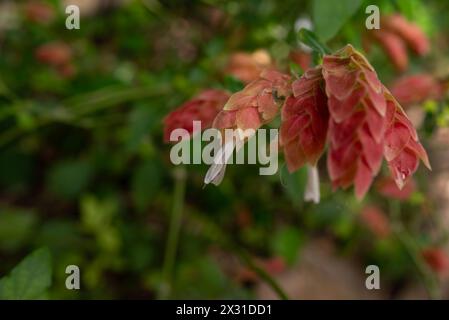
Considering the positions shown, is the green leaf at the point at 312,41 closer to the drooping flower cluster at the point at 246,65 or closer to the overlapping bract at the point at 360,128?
the overlapping bract at the point at 360,128

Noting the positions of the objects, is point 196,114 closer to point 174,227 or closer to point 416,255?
point 174,227

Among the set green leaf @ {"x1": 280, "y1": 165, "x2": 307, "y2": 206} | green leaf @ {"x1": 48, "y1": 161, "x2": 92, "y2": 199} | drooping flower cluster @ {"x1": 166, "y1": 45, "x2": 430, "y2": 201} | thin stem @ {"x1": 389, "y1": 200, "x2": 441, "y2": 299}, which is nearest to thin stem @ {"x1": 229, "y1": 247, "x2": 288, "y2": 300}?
green leaf @ {"x1": 280, "y1": 165, "x2": 307, "y2": 206}

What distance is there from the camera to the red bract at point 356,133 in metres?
0.68

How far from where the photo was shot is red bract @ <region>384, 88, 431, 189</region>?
2.48ft

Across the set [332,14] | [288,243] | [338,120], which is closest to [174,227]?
[288,243]

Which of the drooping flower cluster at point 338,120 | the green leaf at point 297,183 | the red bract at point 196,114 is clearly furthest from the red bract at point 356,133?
the green leaf at point 297,183

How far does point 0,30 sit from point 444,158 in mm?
2166

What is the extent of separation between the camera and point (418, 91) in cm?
149

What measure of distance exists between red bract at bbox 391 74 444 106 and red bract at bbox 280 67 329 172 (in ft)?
2.57

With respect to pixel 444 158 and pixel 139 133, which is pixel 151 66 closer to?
pixel 139 133

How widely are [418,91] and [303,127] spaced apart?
0.85 meters

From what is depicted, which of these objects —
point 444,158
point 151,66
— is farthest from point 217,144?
point 444,158

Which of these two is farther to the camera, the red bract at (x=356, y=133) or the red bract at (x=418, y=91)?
the red bract at (x=418, y=91)

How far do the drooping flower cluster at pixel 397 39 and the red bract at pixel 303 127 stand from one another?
0.91 metres
